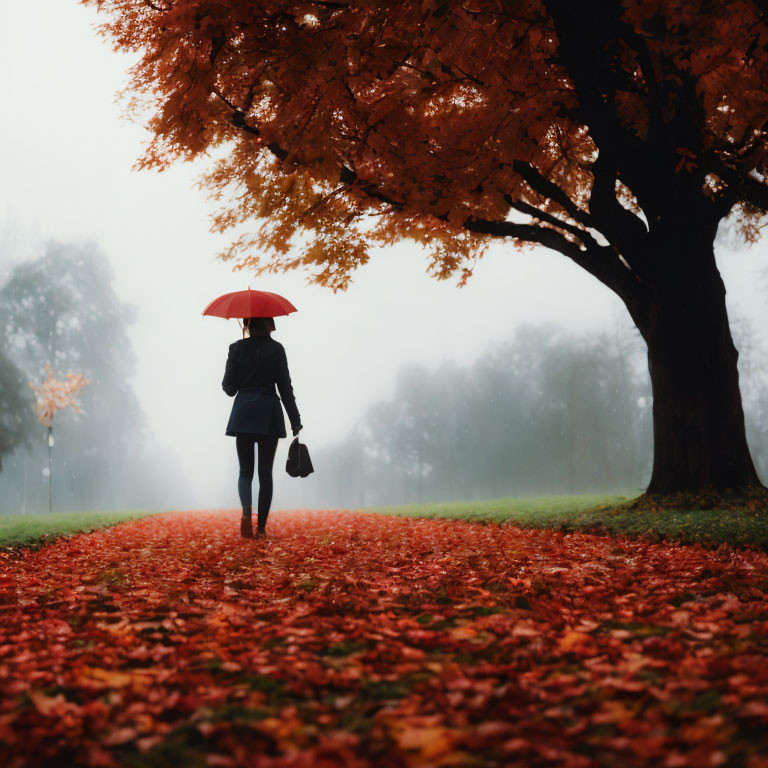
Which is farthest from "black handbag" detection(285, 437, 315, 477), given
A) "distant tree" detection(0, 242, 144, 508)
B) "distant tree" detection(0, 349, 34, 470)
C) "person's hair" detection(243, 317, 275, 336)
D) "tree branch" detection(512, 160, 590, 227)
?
"distant tree" detection(0, 242, 144, 508)

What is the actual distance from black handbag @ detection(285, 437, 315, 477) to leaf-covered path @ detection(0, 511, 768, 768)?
6.40 ft

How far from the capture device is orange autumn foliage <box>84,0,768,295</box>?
6.34 m

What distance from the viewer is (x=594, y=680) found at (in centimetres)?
213

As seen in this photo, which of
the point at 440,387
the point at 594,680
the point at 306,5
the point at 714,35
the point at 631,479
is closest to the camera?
the point at 594,680

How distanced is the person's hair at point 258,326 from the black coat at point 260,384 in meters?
0.08

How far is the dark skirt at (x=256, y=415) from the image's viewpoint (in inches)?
243

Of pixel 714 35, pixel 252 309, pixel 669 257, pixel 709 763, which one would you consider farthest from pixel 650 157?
pixel 709 763

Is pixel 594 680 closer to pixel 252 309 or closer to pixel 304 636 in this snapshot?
pixel 304 636

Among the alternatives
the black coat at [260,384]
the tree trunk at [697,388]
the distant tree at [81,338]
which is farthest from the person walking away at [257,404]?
the distant tree at [81,338]

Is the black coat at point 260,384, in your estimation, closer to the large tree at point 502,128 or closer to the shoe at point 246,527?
the shoe at point 246,527

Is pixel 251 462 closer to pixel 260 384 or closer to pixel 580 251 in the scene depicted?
pixel 260 384

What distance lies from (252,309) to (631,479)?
138ft

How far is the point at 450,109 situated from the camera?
340 inches

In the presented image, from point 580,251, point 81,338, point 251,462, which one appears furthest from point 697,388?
point 81,338
